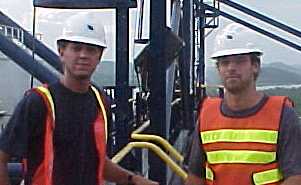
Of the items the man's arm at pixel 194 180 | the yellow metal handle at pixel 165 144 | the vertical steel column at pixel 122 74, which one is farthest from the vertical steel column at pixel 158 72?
the man's arm at pixel 194 180

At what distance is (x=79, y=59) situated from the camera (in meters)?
3.85

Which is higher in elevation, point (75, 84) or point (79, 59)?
point (79, 59)

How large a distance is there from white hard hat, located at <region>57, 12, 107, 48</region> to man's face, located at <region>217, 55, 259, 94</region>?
61cm

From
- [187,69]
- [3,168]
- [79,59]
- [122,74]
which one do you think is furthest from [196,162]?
[187,69]

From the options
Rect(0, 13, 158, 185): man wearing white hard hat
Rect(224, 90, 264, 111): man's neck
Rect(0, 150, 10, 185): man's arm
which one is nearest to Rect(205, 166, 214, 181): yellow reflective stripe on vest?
Rect(224, 90, 264, 111): man's neck

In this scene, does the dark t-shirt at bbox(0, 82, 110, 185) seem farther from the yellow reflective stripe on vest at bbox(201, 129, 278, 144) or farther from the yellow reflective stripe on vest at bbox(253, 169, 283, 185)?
the yellow reflective stripe on vest at bbox(253, 169, 283, 185)

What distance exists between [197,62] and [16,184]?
41.4ft

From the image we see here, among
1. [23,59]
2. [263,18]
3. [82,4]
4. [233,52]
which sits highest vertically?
[263,18]

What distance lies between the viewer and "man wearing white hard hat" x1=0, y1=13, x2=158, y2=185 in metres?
3.69

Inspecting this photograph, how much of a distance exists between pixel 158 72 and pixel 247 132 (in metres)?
3.07

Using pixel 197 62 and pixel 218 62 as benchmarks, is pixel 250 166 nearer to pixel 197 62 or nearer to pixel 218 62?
pixel 218 62

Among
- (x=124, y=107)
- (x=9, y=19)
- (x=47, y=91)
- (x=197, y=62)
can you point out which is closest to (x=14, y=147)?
(x=47, y=91)

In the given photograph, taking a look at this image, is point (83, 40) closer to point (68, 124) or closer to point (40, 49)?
point (68, 124)

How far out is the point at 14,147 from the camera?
3.67m
